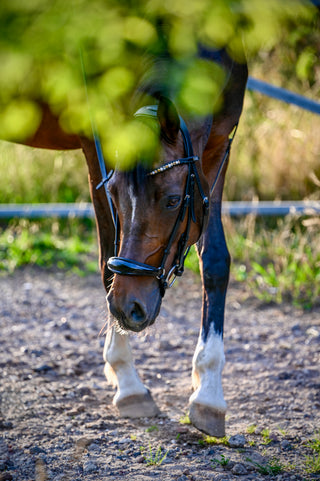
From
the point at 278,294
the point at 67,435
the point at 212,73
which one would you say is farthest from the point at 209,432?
the point at 278,294

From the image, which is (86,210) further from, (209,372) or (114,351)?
(209,372)

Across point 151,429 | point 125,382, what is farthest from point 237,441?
point 125,382

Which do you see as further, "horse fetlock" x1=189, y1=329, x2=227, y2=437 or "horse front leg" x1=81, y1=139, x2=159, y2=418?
"horse front leg" x1=81, y1=139, x2=159, y2=418

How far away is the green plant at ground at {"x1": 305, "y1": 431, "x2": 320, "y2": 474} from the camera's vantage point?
238 cm

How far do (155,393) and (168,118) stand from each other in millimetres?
1765

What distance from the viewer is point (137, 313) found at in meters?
2.13

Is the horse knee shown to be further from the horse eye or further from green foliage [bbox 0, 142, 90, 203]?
green foliage [bbox 0, 142, 90, 203]

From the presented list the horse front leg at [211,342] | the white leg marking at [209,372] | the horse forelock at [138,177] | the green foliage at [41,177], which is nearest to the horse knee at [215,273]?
the horse front leg at [211,342]

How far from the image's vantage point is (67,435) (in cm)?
275

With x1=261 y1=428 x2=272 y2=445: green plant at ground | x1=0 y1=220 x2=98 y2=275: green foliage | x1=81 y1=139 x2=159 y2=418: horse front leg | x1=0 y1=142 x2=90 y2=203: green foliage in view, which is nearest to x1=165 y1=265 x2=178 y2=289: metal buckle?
x1=81 y1=139 x2=159 y2=418: horse front leg

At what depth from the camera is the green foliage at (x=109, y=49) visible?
5.83 ft

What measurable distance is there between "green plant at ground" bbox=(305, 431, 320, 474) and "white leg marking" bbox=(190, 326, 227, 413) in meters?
0.43

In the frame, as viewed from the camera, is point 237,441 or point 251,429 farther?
point 251,429

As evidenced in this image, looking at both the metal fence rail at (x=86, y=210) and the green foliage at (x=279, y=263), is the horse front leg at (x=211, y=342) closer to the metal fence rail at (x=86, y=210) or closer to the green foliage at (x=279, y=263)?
the green foliage at (x=279, y=263)
